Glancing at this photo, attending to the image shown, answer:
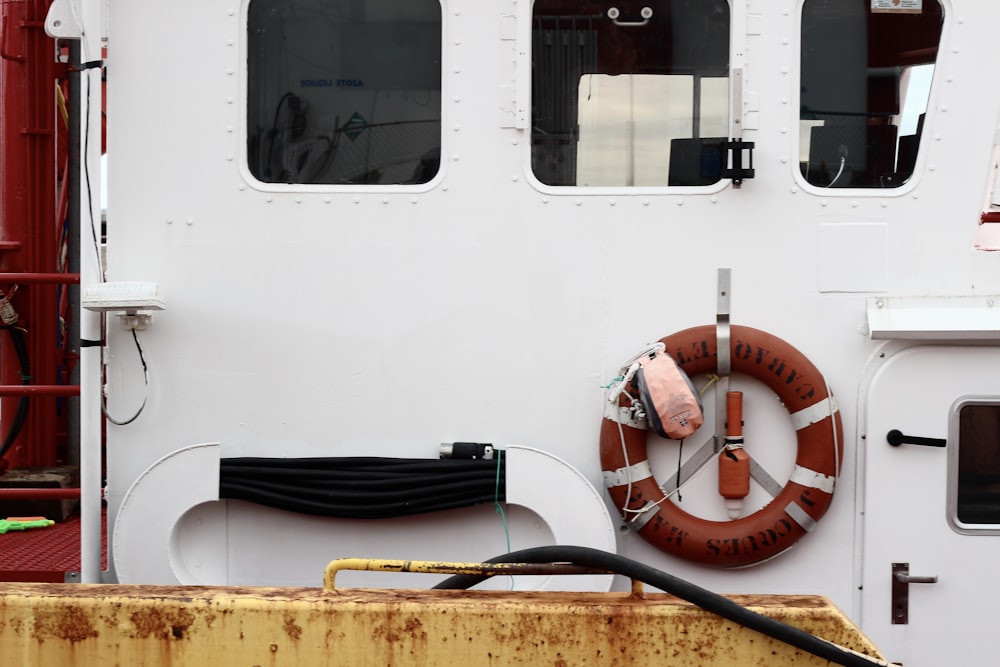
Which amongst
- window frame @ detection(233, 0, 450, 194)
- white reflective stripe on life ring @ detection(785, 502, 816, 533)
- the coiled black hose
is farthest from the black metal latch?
the coiled black hose

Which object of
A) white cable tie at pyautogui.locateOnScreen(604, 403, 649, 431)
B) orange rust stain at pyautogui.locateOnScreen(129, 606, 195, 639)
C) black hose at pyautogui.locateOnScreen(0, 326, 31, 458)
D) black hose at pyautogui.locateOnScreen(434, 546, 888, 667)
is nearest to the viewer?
black hose at pyautogui.locateOnScreen(434, 546, 888, 667)

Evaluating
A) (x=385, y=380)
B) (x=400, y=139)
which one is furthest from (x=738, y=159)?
(x=385, y=380)

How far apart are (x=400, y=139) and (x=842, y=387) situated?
148cm

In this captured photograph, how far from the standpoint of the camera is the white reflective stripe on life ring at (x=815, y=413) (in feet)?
9.55

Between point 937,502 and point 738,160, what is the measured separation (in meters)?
1.12

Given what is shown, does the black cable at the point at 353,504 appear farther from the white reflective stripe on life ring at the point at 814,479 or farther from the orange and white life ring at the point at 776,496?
the white reflective stripe on life ring at the point at 814,479

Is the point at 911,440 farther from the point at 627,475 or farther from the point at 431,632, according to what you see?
the point at 431,632

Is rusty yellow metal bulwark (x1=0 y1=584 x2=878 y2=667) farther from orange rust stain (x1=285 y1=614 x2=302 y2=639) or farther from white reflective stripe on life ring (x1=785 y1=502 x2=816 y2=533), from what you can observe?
white reflective stripe on life ring (x1=785 y1=502 x2=816 y2=533)

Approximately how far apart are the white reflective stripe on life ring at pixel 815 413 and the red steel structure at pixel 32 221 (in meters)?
3.73

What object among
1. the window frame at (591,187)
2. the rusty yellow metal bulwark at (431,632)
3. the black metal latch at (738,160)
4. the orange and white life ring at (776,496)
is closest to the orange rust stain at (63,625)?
the rusty yellow metal bulwark at (431,632)

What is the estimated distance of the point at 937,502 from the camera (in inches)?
115

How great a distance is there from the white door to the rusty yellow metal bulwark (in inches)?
31.0

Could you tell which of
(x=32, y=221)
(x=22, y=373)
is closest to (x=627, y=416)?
(x=22, y=373)

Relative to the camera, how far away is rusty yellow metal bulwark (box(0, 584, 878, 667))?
2.24 metres
